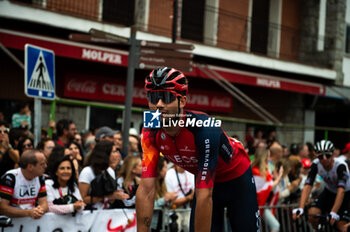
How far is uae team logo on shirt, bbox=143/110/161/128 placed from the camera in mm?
3939

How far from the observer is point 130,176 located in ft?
25.0

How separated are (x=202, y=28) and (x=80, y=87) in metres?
5.45

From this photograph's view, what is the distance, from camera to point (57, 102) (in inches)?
442

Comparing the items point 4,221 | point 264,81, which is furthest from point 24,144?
point 264,81

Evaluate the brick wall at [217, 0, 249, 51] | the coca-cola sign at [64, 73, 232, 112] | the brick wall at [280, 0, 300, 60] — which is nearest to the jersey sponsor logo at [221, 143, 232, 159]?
the coca-cola sign at [64, 73, 232, 112]

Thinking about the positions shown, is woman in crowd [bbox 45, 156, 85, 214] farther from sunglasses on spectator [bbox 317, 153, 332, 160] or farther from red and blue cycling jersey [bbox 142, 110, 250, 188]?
sunglasses on spectator [bbox 317, 153, 332, 160]

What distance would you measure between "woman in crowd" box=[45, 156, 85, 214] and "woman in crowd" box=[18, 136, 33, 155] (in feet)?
2.90

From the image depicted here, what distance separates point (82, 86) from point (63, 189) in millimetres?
8727

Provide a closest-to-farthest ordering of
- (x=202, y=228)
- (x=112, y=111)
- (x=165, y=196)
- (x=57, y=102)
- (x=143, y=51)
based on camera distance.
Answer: (x=202, y=228)
(x=165, y=196)
(x=143, y=51)
(x=57, y=102)
(x=112, y=111)

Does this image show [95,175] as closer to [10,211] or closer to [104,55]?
[10,211]

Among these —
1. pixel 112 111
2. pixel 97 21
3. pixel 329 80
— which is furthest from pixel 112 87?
pixel 329 80

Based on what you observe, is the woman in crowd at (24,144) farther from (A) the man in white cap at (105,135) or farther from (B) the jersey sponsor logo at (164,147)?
(B) the jersey sponsor logo at (164,147)

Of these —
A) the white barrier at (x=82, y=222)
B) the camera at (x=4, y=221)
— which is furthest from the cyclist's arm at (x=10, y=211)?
the camera at (x=4, y=221)

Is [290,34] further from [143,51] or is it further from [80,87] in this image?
[143,51]
